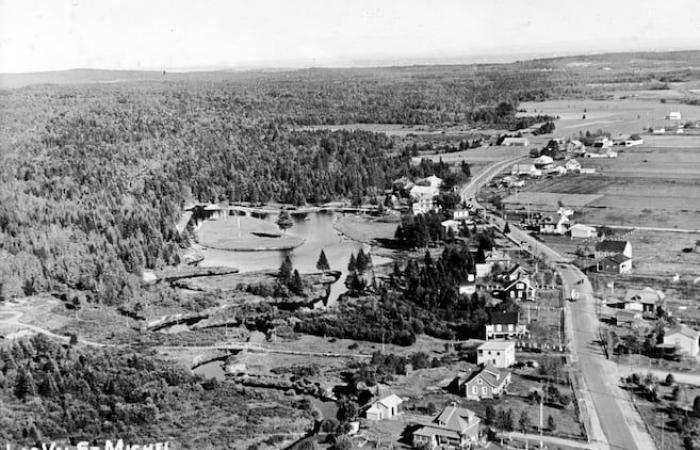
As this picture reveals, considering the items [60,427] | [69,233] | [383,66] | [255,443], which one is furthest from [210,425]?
[383,66]

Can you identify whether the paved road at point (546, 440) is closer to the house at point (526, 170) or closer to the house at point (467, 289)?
the house at point (467, 289)

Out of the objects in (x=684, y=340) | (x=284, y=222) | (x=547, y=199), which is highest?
(x=684, y=340)

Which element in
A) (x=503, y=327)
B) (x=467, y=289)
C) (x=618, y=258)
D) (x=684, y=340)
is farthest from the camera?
(x=618, y=258)

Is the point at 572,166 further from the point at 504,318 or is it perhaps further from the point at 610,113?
the point at 504,318

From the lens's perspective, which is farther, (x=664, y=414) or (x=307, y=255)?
(x=307, y=255)

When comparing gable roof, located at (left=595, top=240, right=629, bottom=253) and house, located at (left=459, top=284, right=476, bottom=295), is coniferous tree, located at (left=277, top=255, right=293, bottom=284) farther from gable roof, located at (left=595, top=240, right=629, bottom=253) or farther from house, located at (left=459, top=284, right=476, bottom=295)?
gable roof, located at (left=595, top=240, right=629, bottom=253)

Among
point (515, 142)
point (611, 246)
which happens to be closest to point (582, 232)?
point (611, 246)

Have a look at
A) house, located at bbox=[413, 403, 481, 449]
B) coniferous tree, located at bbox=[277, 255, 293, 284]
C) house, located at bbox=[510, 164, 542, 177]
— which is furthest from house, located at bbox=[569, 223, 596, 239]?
house, located at bbox=[413, 403, 481, 449]
